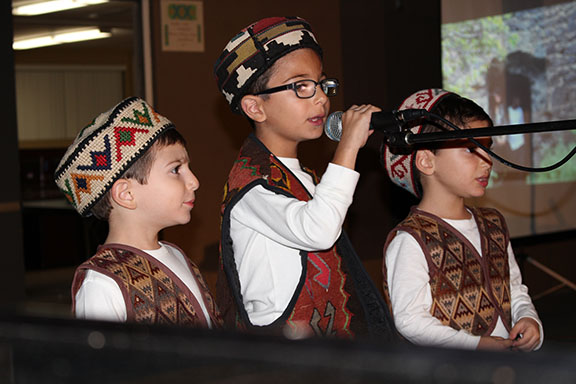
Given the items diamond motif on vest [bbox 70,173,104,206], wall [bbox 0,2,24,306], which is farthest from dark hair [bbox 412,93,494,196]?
wall [bbox 0,2,24,306]

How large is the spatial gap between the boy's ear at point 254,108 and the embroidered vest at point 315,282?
9 cm

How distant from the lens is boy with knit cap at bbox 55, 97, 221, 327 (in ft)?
4.50

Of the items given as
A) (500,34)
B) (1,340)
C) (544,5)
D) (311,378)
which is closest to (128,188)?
(1,340)

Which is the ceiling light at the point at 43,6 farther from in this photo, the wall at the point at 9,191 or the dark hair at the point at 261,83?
the dark hair at the point at 261,83

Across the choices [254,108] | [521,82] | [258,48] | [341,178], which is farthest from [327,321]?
[521,82]

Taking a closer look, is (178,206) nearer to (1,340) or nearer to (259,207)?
(259,207)

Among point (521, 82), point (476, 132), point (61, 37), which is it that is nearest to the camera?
point (476, 132)

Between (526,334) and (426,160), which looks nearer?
(526,334)

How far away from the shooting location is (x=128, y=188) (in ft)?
4.88

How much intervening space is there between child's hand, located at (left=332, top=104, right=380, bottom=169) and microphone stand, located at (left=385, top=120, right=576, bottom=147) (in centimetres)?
14

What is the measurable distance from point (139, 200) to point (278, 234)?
0.30m

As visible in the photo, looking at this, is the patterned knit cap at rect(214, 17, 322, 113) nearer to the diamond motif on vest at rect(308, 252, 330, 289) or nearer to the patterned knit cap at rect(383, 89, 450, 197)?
the patterned knit cap at rect(383, 89, 450, 197)

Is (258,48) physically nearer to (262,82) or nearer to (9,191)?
(262,82)

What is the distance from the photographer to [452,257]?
1634mm
